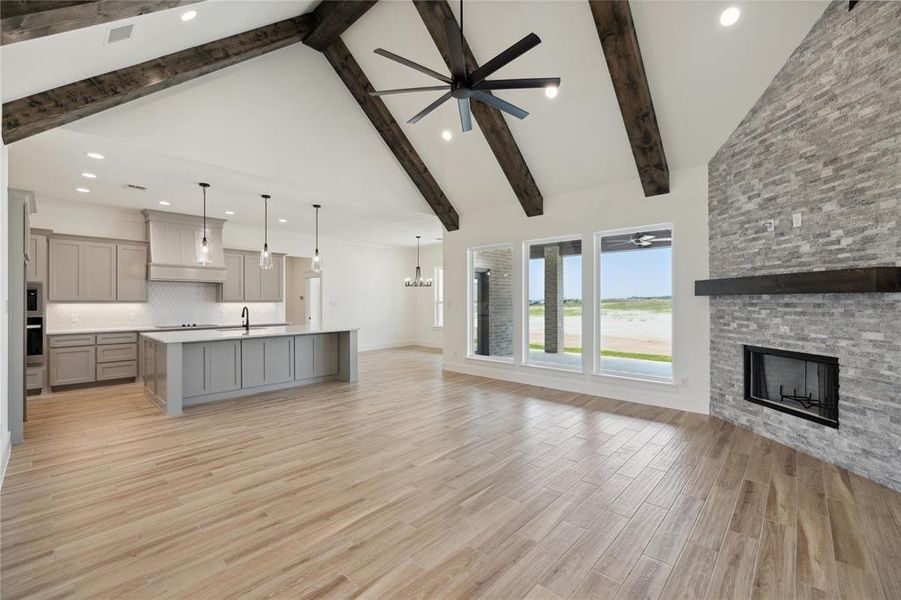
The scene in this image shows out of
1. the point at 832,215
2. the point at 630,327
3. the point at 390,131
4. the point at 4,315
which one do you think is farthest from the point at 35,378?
the point at 832,215

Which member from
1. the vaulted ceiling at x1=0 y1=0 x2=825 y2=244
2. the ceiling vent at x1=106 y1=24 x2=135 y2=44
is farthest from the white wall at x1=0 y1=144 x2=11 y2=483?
the ceiling vent at x1=106 y1=24 x2=135 y2=44

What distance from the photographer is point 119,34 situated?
2.93 meters

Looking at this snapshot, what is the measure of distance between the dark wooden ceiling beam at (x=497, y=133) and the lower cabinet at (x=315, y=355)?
3.84m

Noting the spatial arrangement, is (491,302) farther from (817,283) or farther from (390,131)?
(817,283)

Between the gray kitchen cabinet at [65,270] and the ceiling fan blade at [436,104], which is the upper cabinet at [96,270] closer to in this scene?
the gray kitchen cabinet at [65,270]

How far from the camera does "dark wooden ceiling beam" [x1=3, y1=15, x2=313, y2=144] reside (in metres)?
3.27

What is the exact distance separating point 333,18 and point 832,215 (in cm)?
555

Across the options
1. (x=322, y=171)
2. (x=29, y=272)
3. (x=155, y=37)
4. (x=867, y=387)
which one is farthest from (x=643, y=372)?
(x=29, y=272)

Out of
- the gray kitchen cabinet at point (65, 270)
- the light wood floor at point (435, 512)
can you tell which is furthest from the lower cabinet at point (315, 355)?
the gray kitchen cabinet at point (65, 270)

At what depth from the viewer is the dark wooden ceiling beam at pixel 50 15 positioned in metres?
1.80

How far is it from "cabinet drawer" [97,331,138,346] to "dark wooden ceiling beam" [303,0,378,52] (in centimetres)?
541

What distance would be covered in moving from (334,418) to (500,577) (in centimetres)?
304

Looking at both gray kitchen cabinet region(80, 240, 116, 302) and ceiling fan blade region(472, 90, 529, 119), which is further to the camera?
gray kitchen cabinet region(80, 240, 116, 302)

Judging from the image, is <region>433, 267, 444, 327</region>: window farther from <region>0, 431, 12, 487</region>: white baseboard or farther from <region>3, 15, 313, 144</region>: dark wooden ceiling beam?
<region>0, 431, 12, 487</region>: white baseboard
